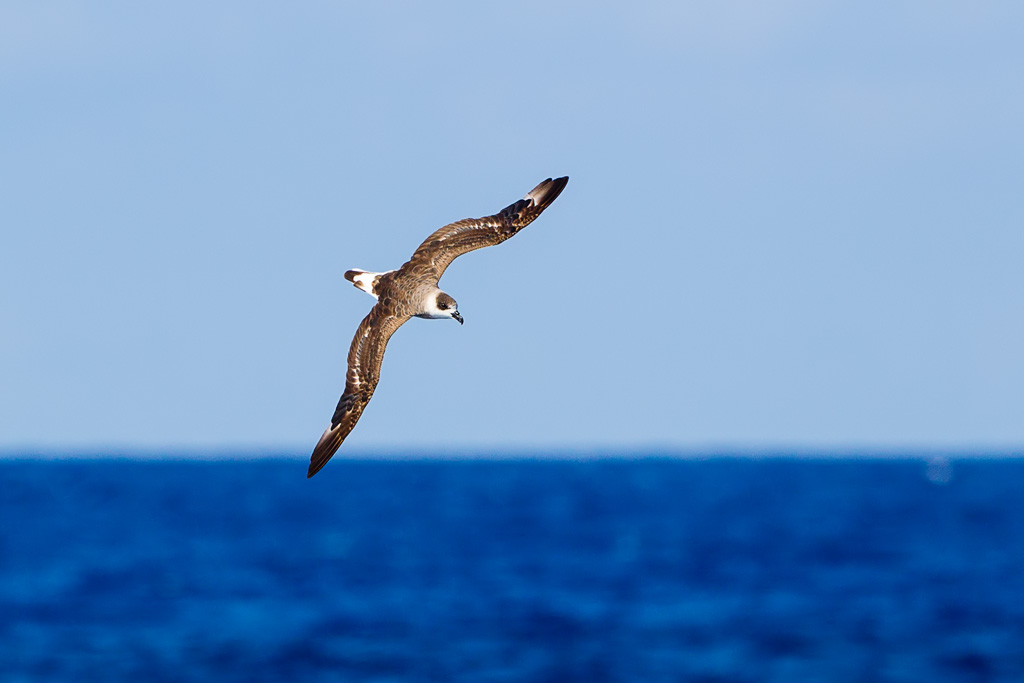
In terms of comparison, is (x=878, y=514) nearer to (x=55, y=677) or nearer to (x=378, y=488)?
(x=378, y=488)

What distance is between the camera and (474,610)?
62844 mm

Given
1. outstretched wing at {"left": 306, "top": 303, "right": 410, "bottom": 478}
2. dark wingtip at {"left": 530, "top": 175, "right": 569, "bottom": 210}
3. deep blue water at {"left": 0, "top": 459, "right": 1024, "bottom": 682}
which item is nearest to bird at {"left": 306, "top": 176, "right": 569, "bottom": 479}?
outstretched wing at {"left": 306, "top": 303, "right": 410, "bottom": 478}

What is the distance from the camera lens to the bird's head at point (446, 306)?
51.9 ft

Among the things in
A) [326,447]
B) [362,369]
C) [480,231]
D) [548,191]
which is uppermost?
[548,191]

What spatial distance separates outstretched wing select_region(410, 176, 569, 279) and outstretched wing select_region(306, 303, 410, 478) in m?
1.32

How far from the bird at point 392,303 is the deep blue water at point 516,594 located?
1325 inches

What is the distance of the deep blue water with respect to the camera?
168ft

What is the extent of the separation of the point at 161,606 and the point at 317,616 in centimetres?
863

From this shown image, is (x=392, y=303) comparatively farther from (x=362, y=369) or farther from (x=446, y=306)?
(x=362, y=369)

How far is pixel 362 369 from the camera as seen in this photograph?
15359mm

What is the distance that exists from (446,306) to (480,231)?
2195mm

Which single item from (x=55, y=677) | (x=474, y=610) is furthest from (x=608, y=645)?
(x=55, y=677)

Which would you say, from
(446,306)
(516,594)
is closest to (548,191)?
(446,306)

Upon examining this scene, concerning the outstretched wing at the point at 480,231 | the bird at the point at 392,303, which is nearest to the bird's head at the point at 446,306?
the bird at the point at 392,303
